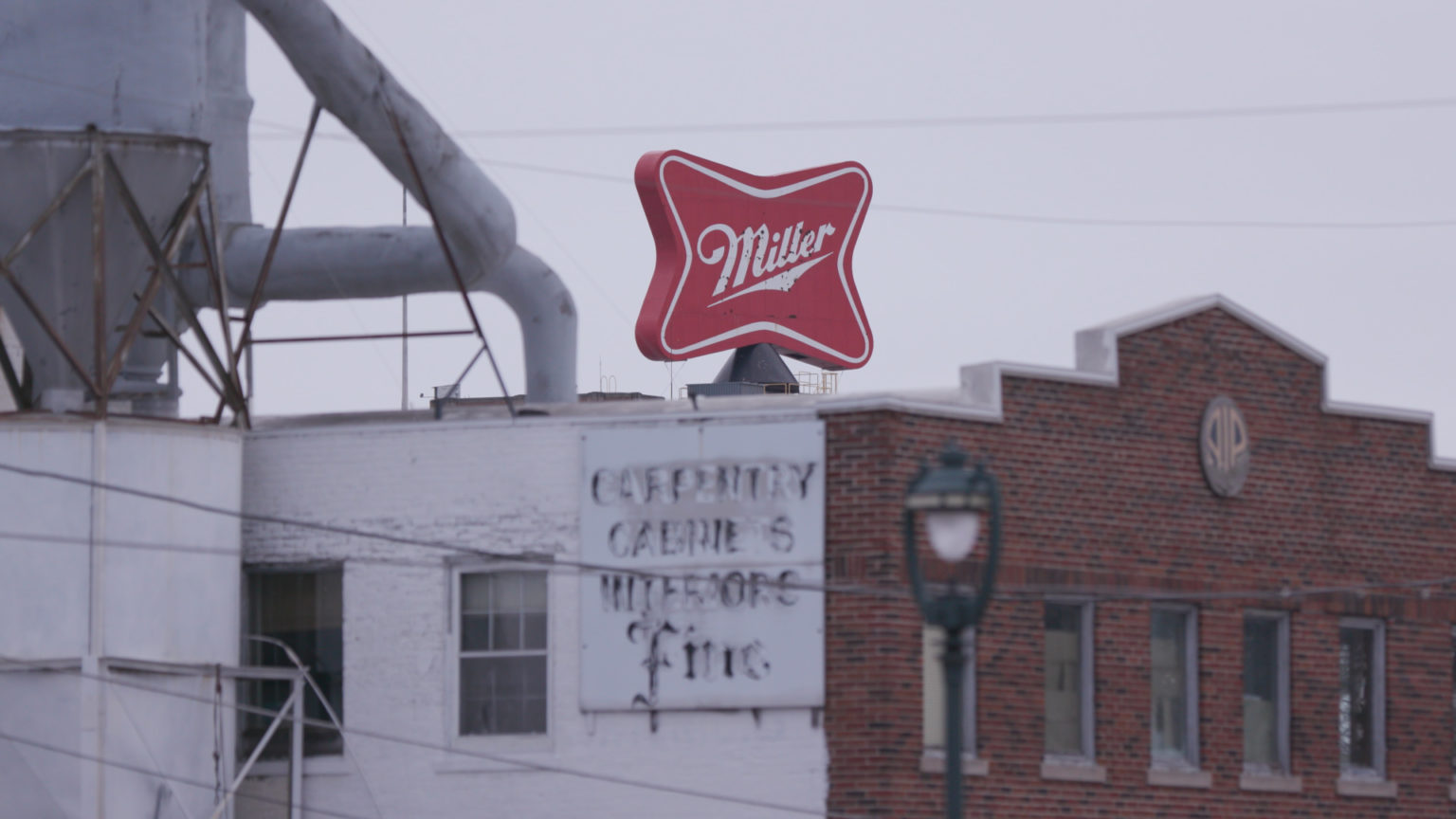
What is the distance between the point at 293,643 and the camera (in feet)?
81.8

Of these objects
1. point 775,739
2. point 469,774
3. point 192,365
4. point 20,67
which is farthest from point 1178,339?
point 20,67

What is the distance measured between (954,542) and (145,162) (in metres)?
12.0

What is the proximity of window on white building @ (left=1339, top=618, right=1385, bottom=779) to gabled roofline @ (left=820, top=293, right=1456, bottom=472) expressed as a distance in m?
2.22

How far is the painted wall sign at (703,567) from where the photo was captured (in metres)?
22.9

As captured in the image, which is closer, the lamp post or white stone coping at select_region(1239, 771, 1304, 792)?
the lamp post

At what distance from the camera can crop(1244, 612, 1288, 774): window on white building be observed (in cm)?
2561

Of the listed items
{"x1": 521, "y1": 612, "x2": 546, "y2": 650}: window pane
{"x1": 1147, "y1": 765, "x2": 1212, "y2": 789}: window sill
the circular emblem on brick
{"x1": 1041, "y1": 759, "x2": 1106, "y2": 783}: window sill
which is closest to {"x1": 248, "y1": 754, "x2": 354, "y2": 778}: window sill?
{"x1": 521, "y1": 612, "x2": 546, "y2": 650}: window pane

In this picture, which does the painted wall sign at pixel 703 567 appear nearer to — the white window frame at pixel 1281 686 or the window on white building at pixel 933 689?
the window on white building at pixel 933 689

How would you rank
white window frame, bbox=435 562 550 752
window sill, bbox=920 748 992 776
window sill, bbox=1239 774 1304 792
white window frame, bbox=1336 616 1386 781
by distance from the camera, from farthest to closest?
1. white window frame, bbox=1336 616 1386 781
2. window sill, bbox=1239 774 1304 792
3. white window frame, bbox=435 562 550 752
4. window sill, bbox=920 748 992 776

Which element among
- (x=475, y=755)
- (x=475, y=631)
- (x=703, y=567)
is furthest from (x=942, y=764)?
(x=475, y=631)

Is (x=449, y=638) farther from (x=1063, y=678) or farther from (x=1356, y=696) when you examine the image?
(x=1356, y=696)

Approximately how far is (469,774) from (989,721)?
523 cm

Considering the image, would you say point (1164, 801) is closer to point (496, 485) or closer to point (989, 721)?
point (989, 721)

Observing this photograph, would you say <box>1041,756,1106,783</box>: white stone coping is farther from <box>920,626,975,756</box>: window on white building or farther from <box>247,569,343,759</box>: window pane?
<box>247,569,343,759</box>: window pane
